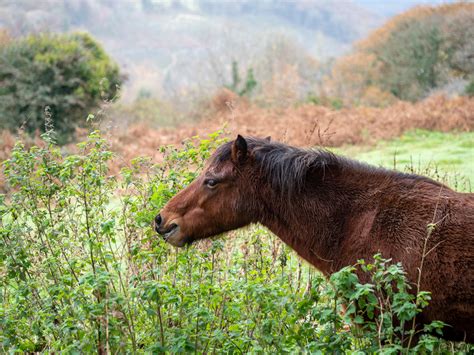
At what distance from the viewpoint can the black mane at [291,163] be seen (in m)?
4.68

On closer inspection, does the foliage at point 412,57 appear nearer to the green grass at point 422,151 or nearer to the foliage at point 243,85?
the foliage at point 243,85

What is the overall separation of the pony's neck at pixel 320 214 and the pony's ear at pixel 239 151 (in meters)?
0.36

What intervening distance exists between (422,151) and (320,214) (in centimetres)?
1306

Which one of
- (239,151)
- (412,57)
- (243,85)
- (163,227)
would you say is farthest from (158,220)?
(243,85)

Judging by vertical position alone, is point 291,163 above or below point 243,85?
above

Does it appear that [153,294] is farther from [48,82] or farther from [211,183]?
[48,82]

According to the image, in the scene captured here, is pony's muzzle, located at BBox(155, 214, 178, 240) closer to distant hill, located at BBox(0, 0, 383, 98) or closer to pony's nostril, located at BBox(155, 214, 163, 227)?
pony's nostril, located at BBox(155, 214, 163, 227)

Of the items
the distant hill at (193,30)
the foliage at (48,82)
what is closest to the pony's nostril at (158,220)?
the foliage at (48,82)

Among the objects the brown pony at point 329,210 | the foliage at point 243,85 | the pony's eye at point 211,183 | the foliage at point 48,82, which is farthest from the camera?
the foliage at point 243,85

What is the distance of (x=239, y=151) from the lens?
4789mm

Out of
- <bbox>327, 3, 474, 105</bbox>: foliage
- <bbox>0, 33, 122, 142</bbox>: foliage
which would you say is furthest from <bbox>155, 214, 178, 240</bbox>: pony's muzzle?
<bbox>327, 3, 474, 105</bbox>: foliage

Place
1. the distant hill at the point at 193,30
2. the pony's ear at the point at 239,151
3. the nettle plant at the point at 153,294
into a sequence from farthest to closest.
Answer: the distant hill at the point at 193,30
the pony's ear at the point at 239,151
the nettle plant at the point at 153,294

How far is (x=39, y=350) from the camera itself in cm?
518

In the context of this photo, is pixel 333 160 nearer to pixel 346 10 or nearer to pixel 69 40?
pixel 69 40
